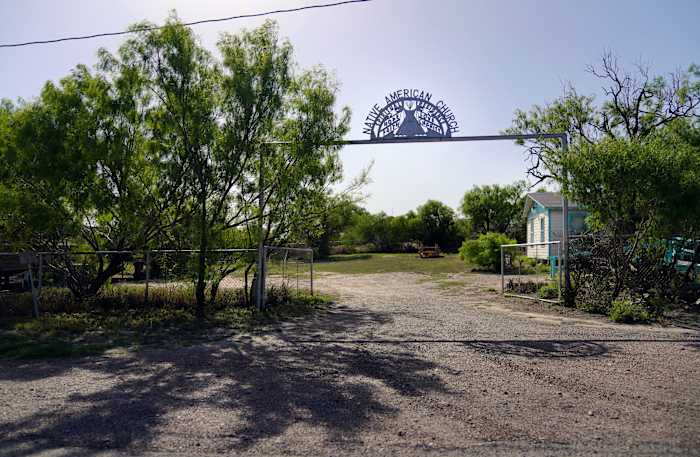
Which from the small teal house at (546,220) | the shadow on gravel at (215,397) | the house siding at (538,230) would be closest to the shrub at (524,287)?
the small teal house at (546,220)

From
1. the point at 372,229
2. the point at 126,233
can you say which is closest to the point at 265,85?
the point at 126,233

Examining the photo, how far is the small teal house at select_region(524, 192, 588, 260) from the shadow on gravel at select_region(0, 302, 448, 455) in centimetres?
1568

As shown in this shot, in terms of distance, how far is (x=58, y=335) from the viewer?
9.66m

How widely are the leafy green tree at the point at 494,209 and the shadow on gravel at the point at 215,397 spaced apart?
48959mm

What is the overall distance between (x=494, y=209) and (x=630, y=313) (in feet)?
150

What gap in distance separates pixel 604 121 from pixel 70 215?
20.1 metres

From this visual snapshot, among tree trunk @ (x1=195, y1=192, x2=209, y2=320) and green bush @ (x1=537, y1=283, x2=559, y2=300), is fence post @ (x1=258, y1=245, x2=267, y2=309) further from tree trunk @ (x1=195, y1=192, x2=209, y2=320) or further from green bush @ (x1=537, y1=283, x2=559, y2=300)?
green bush @ (x1=537, y1=283, x2=559, y2=300)

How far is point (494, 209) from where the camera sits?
182 feet

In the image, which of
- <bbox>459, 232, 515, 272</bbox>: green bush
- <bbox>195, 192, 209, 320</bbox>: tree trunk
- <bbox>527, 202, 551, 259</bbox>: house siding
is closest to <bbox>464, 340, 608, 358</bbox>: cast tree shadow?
<bbox>195, 192, 209, 320</bbox>: tree trunk

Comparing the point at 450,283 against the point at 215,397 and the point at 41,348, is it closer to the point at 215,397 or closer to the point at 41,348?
the point at 41,348

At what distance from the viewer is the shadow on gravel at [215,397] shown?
466 cm

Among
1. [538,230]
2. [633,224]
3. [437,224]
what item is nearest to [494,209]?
[437,224]

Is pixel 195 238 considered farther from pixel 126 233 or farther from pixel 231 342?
pixel 231 342

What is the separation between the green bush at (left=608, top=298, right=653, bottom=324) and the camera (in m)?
11.0
